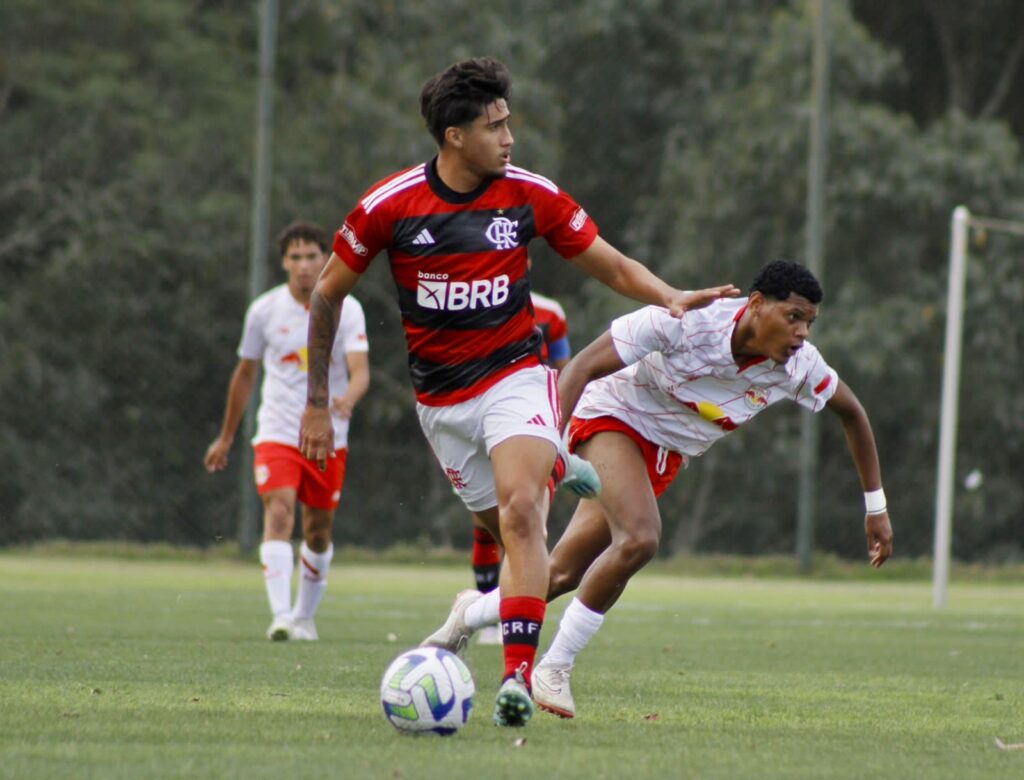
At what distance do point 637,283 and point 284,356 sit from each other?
4780 millimetres

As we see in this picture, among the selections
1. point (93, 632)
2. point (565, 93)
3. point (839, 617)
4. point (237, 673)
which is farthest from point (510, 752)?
point (565, 93)

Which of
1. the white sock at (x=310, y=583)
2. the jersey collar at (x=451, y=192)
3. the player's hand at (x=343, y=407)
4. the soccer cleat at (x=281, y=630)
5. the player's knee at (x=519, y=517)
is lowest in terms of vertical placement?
the soccer cleat at (x=281, y=630)

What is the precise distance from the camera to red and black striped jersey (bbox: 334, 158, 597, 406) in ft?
20.1

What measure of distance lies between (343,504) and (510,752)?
16.0 metres

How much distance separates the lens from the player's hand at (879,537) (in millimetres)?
7344

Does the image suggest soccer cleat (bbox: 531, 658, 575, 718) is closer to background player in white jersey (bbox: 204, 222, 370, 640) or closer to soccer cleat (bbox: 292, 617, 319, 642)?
soccer cleat (bbox: 292, 617, 319, 642)

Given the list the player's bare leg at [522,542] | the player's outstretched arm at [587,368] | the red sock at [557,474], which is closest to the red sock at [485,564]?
the player's outstretched arm at [587,368]

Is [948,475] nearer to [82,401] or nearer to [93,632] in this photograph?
[93,632]

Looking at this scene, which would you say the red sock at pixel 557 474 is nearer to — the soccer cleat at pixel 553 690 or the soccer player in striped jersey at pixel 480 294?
the soccer player in striped jersey at pixel 480 294

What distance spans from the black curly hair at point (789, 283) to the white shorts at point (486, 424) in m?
1.01

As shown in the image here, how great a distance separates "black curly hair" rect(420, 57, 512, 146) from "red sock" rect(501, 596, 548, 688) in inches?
61.9

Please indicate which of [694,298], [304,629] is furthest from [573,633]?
[304,629]

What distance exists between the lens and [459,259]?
612cm

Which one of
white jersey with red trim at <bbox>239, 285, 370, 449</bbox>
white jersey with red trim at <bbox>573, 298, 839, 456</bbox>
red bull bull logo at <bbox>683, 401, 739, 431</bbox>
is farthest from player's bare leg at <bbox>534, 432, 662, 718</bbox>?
white jersey with red trim at <bbox>239, 285, 370, 449</bbox>
